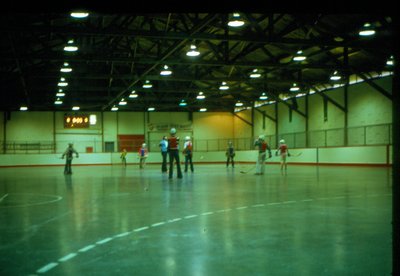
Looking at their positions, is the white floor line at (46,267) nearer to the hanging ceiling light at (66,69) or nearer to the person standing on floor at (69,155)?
the person standing on floor at (69,155)

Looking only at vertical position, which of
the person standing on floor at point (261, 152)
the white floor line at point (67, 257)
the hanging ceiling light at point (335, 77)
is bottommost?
the white floor line at point (67, 257)

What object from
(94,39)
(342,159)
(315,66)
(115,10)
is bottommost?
(342,159)

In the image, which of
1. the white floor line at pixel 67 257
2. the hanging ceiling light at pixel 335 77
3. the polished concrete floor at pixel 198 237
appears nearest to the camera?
the polished concrete floor at pixel 198 237

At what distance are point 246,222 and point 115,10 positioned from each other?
17.6 feet

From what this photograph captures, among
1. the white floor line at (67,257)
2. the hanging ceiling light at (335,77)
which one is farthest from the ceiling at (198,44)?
the white floor line at (67,257)

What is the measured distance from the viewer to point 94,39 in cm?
3634

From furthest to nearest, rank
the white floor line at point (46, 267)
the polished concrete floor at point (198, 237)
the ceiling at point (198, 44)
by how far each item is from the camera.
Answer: the ceiling at point (198, 44) < the polished concrete floor at point (198, 237) < the white floor line at point (46, 267)

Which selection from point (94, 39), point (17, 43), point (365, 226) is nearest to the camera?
point (365, 226)

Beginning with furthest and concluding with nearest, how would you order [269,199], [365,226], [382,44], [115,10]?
[382,44] → [269,199] → [365,226] → [115,10]

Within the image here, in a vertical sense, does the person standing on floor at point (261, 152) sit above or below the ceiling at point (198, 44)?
below

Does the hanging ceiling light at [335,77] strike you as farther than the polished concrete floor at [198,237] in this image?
Yes

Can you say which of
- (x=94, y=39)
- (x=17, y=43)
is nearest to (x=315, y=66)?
(x=94, y=39)

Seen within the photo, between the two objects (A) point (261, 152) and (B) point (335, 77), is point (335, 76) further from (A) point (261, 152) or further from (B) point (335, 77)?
(A) point (261, 152)

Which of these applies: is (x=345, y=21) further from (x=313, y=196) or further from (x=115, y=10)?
(x=115, y=10)
